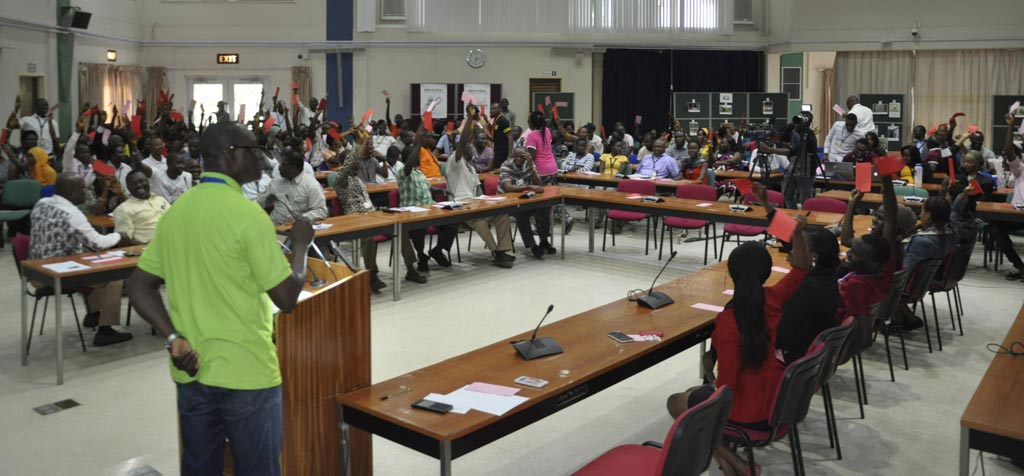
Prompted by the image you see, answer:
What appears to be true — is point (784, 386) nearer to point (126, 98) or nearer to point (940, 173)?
point (940, 173)

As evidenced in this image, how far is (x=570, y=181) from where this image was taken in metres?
11.9

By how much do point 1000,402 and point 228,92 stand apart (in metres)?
17.3

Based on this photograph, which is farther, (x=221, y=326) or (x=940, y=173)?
(x=940, y=173)

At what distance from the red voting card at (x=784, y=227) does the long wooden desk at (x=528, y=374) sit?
0.67m

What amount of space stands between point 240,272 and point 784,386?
2120 mm

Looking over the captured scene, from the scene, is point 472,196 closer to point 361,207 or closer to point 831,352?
point 361,207

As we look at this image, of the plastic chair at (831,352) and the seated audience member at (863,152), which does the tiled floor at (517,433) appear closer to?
the plastic chair at (831,352)

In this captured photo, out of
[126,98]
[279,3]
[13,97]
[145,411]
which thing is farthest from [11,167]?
→ [279,3]

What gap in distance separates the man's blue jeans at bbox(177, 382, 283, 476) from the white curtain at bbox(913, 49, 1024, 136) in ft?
55.0

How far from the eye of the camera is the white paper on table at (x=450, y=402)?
123 inches

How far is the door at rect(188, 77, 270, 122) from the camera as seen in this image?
18172mm

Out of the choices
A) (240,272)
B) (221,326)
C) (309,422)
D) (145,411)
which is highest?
(240,272)

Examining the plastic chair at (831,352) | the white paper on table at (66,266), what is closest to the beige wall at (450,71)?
the white paper on table at (66,266)

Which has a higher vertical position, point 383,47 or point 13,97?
point 383,47
